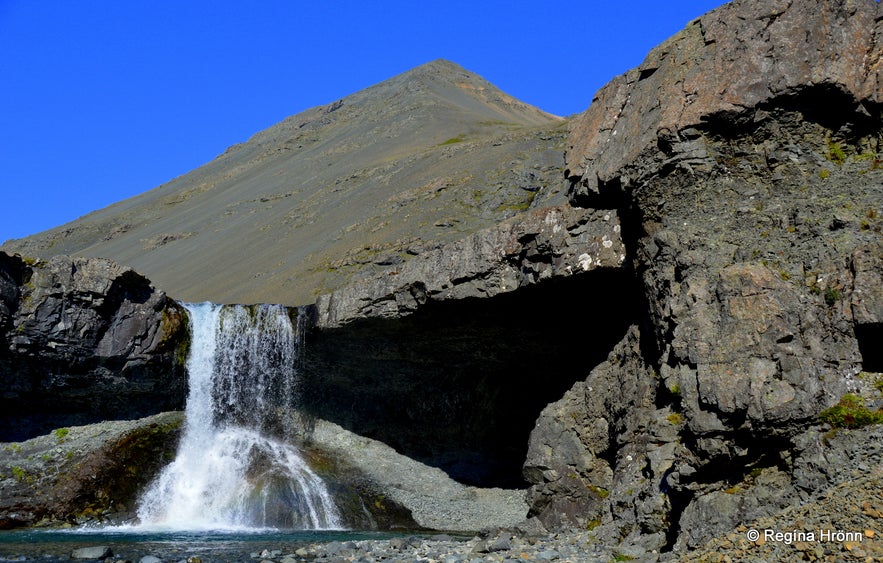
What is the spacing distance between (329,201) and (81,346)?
40580 millimetres

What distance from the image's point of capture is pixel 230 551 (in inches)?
737

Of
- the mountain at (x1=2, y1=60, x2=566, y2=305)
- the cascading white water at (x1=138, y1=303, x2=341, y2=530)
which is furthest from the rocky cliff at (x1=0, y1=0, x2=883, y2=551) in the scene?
the mountain at (x1=2, y1=60, x2=566, y2=305)

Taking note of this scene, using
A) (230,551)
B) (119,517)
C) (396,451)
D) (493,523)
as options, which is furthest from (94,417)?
(493,523)

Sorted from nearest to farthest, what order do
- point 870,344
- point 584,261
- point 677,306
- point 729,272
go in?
point 870,344, point 729,272, point 677,306, point 584,261

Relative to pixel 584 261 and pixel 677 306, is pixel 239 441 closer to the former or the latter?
pixel 584 261

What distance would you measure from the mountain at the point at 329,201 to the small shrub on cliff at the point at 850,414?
106 ft

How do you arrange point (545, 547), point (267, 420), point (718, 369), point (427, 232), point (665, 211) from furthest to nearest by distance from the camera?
1. point (427, 232)
2. point (267, 420)
3. point (665, 211)
4. point (545, 547)
5. point (718, 369)

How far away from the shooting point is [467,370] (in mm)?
29906

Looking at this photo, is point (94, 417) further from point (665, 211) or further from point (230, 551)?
point (665, 211)

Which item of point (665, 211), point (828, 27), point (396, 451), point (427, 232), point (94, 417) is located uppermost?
point (427, 232)

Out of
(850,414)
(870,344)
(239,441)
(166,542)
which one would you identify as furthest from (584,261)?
(239,441)

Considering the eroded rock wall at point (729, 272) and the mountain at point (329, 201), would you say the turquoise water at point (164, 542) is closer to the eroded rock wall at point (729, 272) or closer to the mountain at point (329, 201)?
the eroded rock wall at point (729, 272)

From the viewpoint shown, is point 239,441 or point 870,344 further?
point 239,441

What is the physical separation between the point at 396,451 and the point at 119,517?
10.3 m
